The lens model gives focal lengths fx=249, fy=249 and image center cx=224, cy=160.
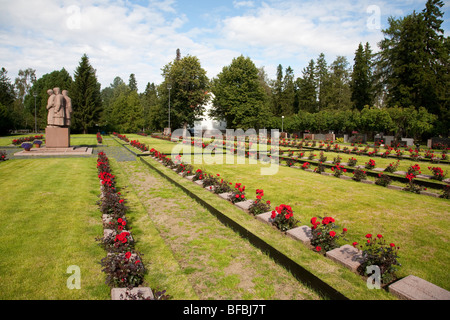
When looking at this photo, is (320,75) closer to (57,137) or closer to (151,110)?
(151,110)

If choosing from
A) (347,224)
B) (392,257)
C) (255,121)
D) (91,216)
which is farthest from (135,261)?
(255,121)

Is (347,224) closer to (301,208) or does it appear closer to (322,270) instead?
(301,208)

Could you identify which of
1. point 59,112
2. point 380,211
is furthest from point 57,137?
point 380,211

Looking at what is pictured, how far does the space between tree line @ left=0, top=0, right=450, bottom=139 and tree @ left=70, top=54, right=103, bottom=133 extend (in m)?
0.18

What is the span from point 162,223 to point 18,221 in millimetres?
3268

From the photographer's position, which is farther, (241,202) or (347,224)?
(241,202)

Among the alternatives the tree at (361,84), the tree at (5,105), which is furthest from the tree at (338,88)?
the tree at (5,105)

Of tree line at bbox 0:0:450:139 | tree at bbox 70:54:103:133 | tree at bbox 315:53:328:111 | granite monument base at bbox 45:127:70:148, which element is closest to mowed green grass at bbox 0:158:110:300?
granite monument base at bbox 45:127:70:148

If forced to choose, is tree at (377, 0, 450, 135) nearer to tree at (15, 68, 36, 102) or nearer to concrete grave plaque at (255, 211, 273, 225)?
concrete grave plaque at (255, 211, 273, 225)

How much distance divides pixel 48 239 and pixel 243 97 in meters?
45.9

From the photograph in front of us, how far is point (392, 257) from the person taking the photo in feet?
12.1

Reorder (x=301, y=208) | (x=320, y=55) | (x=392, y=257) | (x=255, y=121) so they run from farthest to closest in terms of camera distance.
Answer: (x=320, y=55), (x=255, y=121), (x=301, y=208), (x=392, y=257)

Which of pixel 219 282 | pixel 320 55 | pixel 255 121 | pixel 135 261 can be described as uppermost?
pixel 320 55

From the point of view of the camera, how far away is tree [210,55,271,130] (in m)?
47.9
